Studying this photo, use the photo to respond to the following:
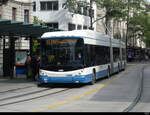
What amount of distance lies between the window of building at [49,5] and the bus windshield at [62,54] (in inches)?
1790

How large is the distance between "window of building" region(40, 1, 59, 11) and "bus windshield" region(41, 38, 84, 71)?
45463 millimetres

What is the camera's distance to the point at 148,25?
9375 cm

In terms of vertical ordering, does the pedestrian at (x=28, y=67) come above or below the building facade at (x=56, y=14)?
below

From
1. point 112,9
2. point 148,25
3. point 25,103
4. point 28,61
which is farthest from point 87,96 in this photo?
point 148,25

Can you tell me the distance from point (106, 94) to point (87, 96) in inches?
45.1

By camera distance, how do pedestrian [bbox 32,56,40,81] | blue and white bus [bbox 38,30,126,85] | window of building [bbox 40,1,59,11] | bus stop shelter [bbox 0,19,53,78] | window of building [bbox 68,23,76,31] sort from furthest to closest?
window of building [bbox 40,1,59,11] < window of building [bbox 68,23,76,31] < pedestrian [bbox 32,56,40,81] < bus stop shelter [bbox 0,19,53,78] < blue and white bus [bbox 38,30,126,85]

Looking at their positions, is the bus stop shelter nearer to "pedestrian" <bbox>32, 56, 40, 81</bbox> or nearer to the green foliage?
"pedestrian" <bbox>32, 56, 40, 81</bbox>

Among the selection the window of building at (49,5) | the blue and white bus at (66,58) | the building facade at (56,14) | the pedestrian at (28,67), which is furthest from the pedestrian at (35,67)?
the window of building at (49,5)

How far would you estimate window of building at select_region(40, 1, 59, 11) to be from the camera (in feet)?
220

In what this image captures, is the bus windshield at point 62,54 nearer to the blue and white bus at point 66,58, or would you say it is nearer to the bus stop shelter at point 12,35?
the blue and white bus at point 66,58

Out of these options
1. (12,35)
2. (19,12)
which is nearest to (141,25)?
(19,12)

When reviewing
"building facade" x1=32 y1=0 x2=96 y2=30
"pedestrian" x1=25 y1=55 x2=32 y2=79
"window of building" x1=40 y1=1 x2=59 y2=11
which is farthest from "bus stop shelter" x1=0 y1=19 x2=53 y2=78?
"window of building" x1=40 y1=1 x2=59 y2=11

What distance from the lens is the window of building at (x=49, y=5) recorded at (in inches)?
2635

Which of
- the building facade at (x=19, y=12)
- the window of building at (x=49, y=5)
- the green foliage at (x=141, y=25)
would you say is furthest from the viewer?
the green foliage at (x=141, y=25)
